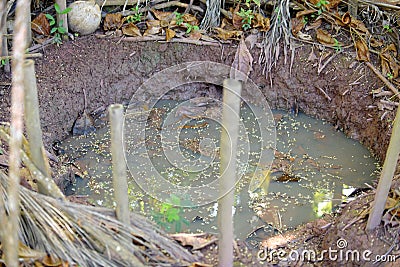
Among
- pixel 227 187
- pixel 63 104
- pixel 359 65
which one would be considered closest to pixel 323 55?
pixel 359 65

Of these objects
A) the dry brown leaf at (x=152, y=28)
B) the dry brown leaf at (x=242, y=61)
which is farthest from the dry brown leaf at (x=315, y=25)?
the dry brown leaf at (x=152, y=28)

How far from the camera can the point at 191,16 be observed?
183 inches

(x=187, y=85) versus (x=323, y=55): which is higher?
(x=323, y=55)

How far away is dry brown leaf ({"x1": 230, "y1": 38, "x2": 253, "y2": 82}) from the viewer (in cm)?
444

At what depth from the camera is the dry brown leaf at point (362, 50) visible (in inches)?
164

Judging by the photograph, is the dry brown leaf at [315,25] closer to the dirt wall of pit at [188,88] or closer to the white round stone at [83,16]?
the dirt wall of pit at [188,88]

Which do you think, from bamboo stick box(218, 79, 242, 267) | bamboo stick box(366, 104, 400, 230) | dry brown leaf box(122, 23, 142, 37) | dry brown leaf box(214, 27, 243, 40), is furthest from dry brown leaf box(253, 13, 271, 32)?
bamboo stick box(218, 79, 242, 267)

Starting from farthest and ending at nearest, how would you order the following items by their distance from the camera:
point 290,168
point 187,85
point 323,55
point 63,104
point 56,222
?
point 187,85
point 323,55
point 63,104
point 290,168
point 56,222

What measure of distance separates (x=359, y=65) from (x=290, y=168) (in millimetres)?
1154

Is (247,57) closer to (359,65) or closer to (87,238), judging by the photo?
(359,65)

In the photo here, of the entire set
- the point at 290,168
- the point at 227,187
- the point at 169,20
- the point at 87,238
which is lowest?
the point at 290,168

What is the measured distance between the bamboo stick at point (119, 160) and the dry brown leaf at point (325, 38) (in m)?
2.85

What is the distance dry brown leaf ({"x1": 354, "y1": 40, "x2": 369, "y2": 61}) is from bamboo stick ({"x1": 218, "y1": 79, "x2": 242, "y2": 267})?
8.31 ft

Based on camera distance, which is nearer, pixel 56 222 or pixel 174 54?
pixel 56 222
